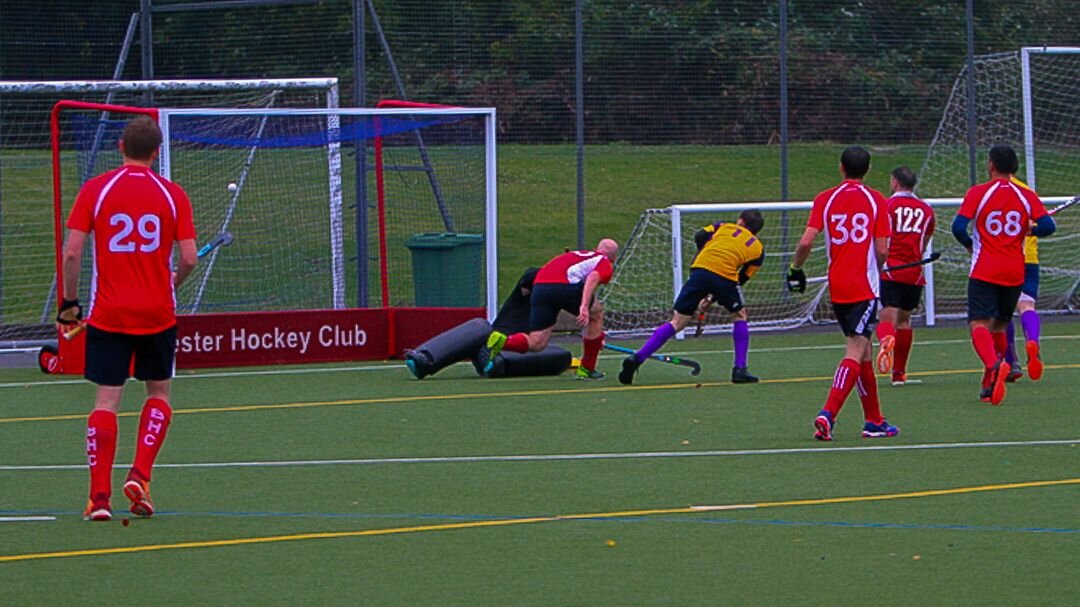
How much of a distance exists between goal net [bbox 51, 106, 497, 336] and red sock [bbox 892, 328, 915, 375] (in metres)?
4.41

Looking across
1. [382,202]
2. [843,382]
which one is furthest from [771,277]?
[843,382]

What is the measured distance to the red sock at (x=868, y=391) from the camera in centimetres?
1080

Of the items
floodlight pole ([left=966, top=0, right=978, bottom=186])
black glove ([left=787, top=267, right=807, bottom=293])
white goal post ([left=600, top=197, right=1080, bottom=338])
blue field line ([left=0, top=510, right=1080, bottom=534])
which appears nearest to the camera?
blue field line ([left=0, top=510, right=1080, bottom=534])

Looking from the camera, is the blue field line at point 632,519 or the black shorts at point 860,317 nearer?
the blue field line at point 632,519

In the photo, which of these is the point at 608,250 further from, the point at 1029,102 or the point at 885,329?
the point at 1029,102

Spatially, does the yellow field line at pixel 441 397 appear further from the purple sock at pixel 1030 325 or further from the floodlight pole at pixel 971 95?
the floodlight pole at pixel 971 95

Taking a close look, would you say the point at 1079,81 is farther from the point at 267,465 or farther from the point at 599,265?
the point at 267,465

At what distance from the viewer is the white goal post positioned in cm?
1961

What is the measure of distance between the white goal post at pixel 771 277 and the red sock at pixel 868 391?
7.84m

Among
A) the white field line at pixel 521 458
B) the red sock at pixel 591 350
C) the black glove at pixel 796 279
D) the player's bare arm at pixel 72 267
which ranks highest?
the player's bare arm at pixel 72 267

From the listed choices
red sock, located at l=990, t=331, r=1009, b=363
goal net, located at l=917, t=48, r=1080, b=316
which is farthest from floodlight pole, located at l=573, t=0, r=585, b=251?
red sock, located at l=990, t=331, r=1009, b=363

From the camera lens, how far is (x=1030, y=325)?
14.0m

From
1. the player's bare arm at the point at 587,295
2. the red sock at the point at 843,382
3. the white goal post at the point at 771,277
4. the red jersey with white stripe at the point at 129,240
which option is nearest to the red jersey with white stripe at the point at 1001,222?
the red sock at the point at 843,382

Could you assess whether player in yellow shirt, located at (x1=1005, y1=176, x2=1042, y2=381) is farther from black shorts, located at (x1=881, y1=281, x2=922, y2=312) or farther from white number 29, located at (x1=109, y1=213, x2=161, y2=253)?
white number 29, located at (x1=109, y1=213, x2=161, y2=253)
